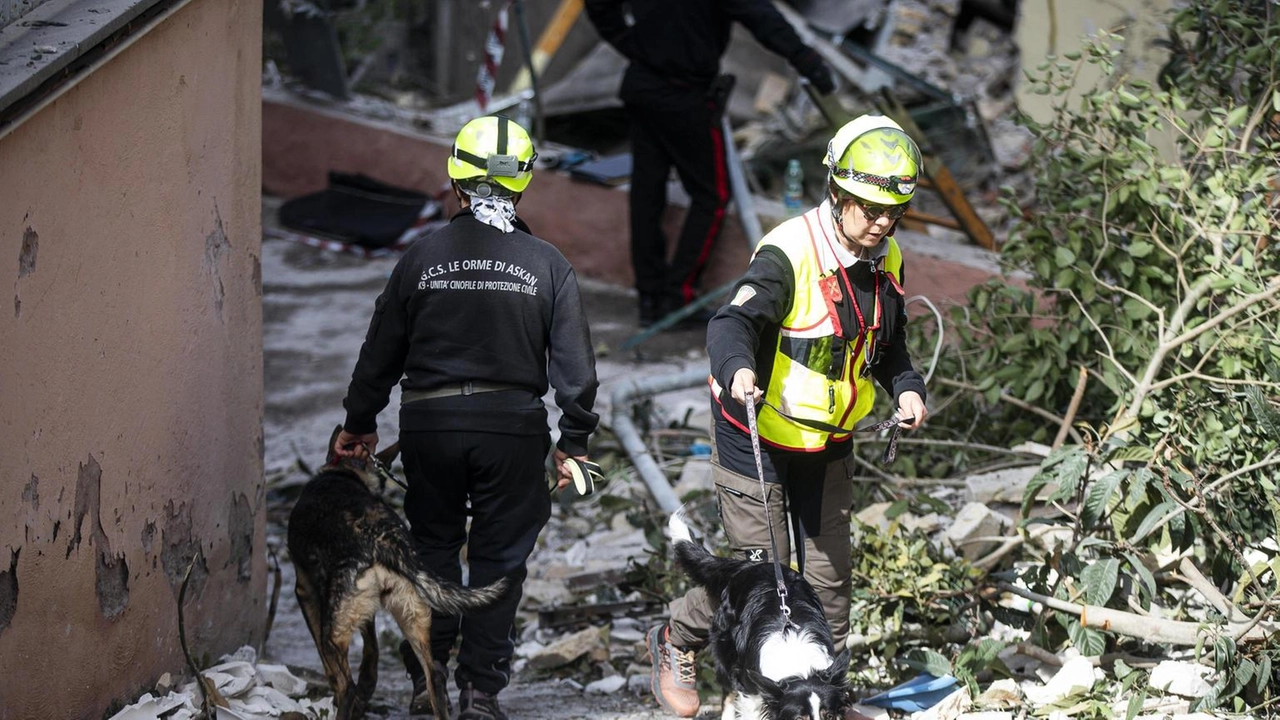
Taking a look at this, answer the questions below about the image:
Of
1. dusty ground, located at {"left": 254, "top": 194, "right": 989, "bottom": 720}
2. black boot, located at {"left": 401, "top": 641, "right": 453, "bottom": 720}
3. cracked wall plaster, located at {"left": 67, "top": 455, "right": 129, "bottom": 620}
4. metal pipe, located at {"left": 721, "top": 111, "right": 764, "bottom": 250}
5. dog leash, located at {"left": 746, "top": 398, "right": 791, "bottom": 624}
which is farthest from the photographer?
metal pipe, located at {"left": 721, "top": 111, "right": 764, "bottom": 250}

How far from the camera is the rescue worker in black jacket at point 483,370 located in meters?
3.70

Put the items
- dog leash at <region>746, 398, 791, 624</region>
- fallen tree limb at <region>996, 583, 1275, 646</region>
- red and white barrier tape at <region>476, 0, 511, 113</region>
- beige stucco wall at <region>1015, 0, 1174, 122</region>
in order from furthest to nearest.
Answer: red and white barrier tape at <region>476, 0, 511, 113</region>, beige stucco wall at <region>1015, 0, 1174, 122</region>, fallen tree limb at <region>996, 583, 1275, 646</region>, dog leash at <region>746, 398, 791, 624</region>

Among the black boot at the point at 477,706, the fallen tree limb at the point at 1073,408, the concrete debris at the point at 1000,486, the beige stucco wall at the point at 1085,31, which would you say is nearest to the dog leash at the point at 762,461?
the black boot at the point at 477,706

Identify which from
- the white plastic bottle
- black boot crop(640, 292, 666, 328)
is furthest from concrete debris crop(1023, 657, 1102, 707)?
black boot crop(640, 292, 666, 328)

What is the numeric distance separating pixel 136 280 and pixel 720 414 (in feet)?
5.46

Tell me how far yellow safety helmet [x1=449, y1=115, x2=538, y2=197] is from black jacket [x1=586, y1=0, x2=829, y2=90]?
3.69 meters

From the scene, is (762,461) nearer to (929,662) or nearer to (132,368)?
(929,662)

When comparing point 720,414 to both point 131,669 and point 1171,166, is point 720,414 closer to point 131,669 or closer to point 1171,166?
point 131,669

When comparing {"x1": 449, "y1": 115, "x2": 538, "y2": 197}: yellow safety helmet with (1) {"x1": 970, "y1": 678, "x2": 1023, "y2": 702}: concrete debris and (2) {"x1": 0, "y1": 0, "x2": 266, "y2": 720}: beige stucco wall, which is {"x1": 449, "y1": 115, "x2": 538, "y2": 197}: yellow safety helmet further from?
(1) {"x1": 970, "y1": 678, "x2": 1023, "y2": 702}: concrete debris

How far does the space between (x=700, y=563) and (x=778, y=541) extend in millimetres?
280

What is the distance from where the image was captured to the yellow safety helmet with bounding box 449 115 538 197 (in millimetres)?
3693

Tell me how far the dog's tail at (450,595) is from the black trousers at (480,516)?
9cm

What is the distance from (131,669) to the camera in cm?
361

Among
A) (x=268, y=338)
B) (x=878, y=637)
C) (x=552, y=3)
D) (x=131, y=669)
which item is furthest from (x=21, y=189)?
(x=552, y=3)
